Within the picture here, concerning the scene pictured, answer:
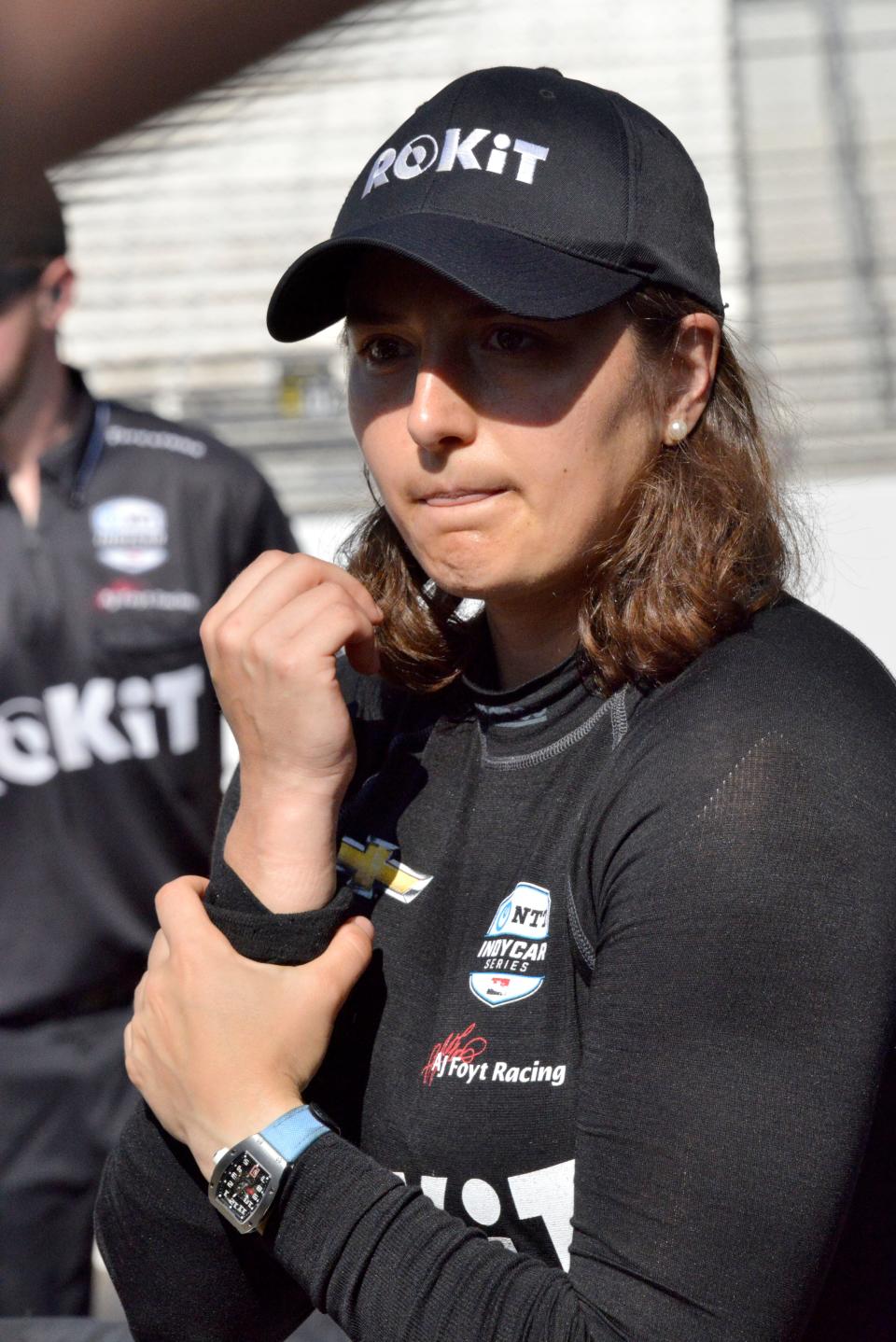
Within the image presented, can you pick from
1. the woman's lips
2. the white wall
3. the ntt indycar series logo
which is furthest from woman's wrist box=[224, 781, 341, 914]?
the white wall

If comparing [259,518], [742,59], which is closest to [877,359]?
[742,59]

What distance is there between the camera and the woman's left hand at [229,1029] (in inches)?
43.6

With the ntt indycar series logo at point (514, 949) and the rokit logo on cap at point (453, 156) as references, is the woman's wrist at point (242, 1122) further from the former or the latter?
the rokit logo on cap at point (453, 156)

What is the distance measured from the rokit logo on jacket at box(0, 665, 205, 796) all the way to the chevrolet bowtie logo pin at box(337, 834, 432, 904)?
1424mm

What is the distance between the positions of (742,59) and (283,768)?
9034 millimetres

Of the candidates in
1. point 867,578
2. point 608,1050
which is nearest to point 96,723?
point 608,1050

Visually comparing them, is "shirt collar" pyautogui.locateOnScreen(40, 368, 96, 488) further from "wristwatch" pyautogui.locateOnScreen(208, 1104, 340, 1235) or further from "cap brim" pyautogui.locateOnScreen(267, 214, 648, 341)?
"wristwatch" pyautogui.locateOnScreen(208, 1104, 340, 1235)

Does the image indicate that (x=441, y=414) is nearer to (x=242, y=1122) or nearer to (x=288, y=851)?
(x=288, y=851)

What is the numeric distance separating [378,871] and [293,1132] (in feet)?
0.92

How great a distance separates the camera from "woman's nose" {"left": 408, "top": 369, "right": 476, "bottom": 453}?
1.17 metres

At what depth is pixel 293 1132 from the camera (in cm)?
108

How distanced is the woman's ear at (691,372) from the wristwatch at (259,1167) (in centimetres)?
66

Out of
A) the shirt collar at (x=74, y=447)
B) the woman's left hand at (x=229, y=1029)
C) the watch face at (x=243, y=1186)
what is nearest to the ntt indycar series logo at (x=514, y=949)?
the woman's left hand at (x=229, y=1029)

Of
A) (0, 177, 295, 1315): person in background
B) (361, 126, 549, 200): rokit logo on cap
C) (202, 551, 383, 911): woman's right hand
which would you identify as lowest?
(0, 177, 295, 1315): person in background
